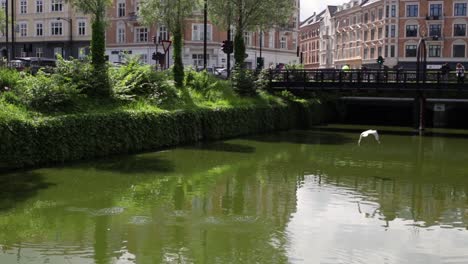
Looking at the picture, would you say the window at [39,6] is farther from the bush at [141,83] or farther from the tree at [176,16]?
the bush at [141,83]

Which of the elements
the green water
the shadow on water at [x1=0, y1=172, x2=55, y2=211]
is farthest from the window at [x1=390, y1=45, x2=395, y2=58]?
the shadow on water at [x1=0, y1=172, x2=55, y2=211]

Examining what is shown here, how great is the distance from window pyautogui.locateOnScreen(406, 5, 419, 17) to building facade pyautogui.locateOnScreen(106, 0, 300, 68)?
15.6 meters

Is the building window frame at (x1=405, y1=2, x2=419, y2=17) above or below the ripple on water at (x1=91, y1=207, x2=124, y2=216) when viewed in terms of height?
above

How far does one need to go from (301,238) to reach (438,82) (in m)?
26.6

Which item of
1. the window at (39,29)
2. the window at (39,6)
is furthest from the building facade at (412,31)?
the window at (39,6)

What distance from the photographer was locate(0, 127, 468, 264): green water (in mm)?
10414

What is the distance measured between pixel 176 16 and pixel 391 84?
43.1 ft

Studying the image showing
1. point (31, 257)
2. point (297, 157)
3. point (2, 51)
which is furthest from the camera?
point (2, 51)

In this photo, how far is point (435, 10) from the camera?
76312 millimetres

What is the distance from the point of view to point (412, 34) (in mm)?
77062

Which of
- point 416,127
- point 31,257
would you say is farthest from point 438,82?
point 31,257

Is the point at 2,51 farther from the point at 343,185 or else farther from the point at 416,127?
the point at 343,185

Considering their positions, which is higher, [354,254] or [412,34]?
[412,34]

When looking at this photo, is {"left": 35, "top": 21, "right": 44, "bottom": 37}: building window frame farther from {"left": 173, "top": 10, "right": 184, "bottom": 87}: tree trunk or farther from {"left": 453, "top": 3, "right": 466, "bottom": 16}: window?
{"left": 453, "top": 3, "right": 466, "bottom": 16}: window
